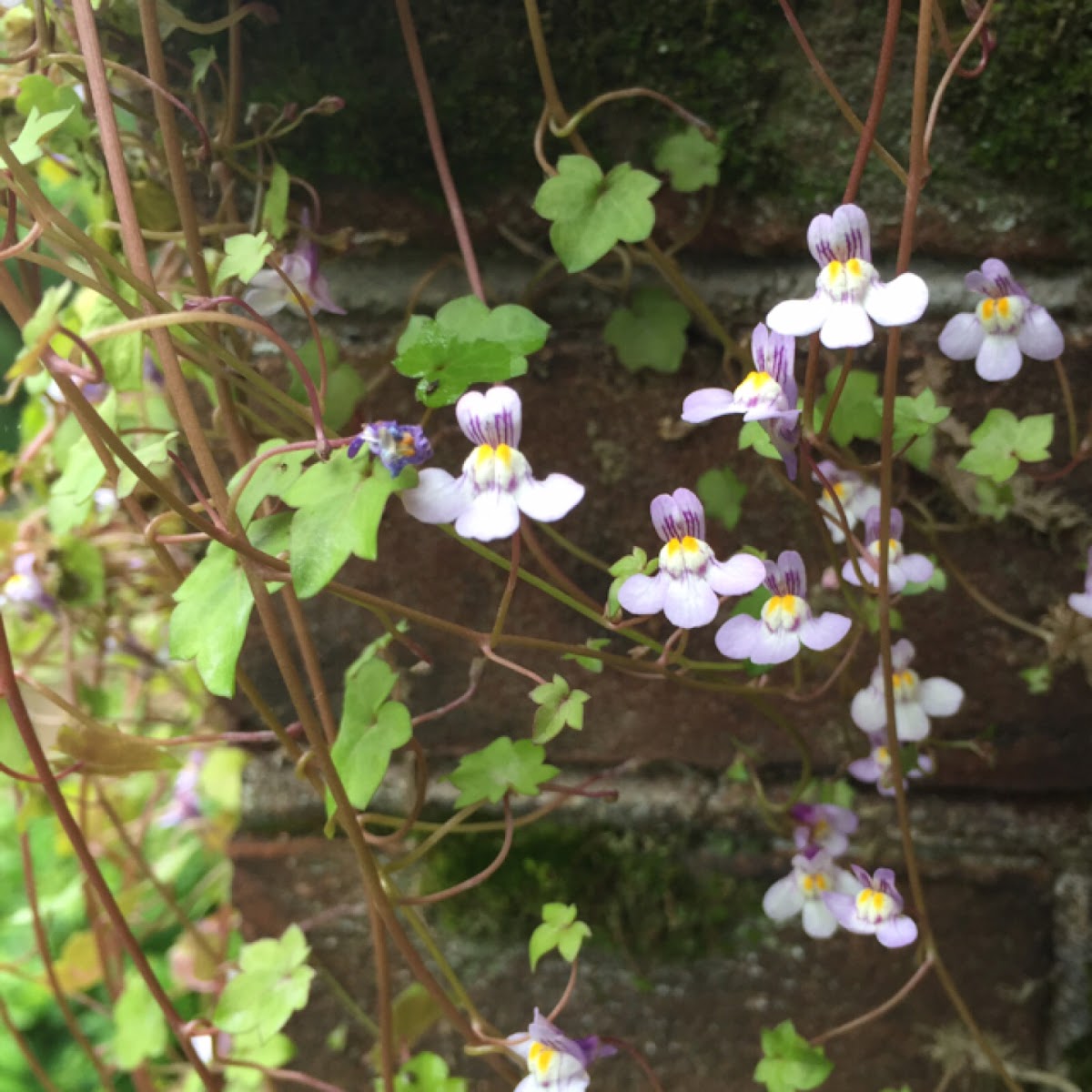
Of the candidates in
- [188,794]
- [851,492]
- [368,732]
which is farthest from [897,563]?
[188,794]

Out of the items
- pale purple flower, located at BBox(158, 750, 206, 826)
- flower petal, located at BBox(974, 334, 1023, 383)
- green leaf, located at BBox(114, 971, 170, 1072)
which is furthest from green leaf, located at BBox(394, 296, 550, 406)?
pale purple flower, located at BBox(158, 750, 206, 826)

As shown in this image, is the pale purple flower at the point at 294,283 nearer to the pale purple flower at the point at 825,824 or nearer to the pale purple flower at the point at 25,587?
the pale purple flower at the point at 25,587

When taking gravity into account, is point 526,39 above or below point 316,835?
above

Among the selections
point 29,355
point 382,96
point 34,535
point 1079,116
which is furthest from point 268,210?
point 1079,116

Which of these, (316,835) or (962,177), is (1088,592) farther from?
(316,835)

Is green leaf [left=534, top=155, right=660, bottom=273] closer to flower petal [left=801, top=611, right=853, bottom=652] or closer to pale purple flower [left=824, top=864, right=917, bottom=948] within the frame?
flower petal [left=801, top=611, right=853, bottom=652]

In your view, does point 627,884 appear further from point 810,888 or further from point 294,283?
point 294,283
